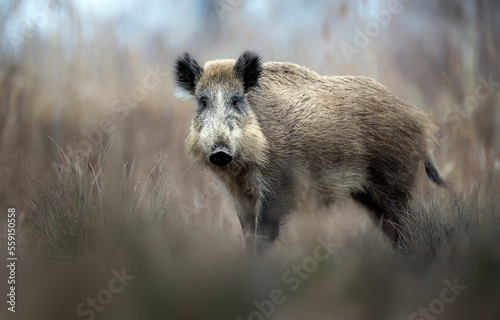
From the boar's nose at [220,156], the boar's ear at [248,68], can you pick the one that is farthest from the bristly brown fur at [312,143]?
the boar's nose at [220,156]

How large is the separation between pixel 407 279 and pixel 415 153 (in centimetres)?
419

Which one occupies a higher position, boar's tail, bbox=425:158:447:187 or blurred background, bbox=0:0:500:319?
blurred background, bbox=0:0:500:319

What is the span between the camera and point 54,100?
5.33 m

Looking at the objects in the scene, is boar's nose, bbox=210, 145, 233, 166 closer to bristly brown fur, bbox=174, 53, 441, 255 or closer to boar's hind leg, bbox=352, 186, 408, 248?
bristly brown fur, bbox=174, 53, 441, 255

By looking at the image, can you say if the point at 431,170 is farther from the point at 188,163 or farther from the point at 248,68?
the point at 188,163

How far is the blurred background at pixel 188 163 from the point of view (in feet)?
4.19

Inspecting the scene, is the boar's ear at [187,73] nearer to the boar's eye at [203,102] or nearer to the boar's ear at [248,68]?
the boar's eye at [203,102]

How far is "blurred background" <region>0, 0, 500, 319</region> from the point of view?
1277 mm

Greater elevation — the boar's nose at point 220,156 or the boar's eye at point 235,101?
the boar's eye at point 235,101

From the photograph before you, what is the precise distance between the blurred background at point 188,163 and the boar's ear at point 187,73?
678mm

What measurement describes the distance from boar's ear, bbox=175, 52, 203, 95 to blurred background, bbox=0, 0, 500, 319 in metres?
0.68

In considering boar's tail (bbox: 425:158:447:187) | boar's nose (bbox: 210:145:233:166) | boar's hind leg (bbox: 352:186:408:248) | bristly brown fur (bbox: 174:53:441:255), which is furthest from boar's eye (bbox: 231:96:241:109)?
boar's tail (bbox: 425:158:447:187)

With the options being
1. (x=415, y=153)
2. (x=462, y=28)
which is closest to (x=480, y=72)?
(x=462, y=28)

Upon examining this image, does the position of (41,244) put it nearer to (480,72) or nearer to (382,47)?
(480,72)
